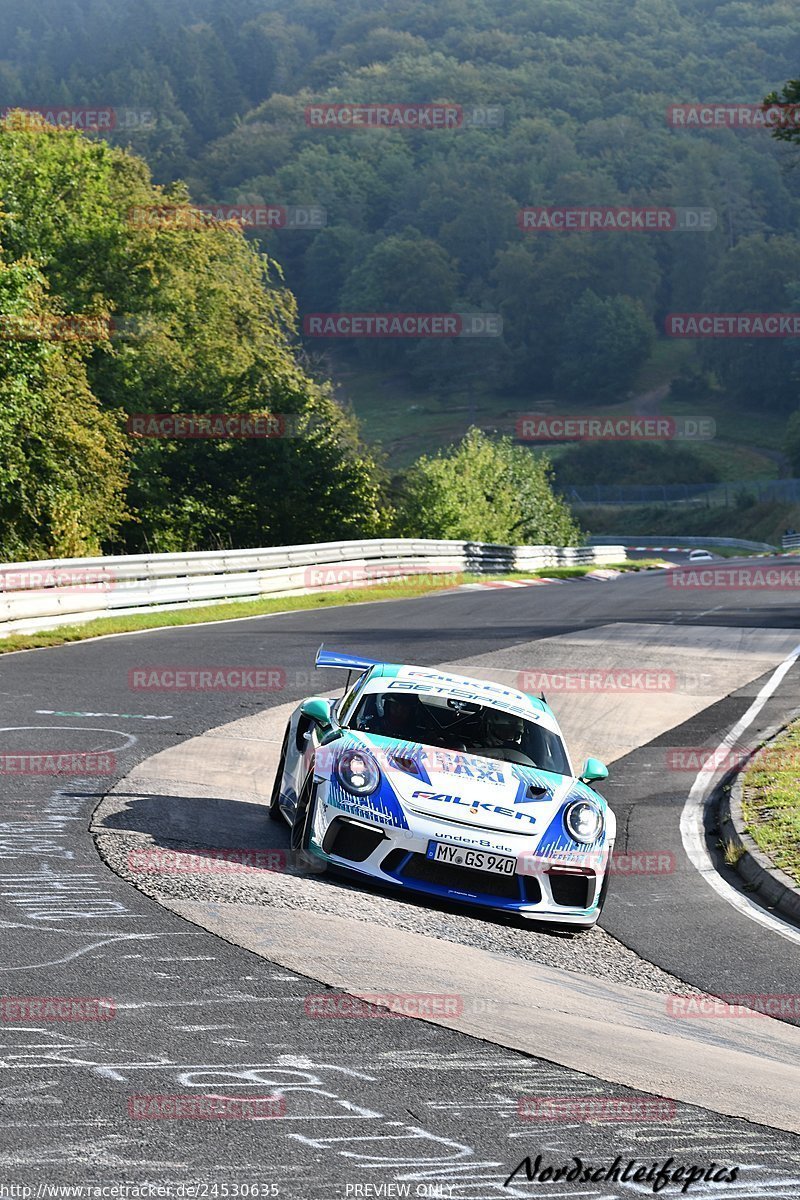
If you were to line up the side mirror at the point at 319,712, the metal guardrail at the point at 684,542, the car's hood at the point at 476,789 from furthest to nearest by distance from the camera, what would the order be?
the metal guardrail at the point at 684,542 → the side mirror at the point at 319,712 → the car's hood at the point at 476,789

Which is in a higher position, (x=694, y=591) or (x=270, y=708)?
(x=694, y=591)

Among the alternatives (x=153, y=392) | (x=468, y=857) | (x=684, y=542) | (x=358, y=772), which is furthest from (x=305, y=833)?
(x=684, y=542)

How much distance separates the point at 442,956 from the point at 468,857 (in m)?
1.25

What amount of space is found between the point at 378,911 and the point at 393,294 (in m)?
187

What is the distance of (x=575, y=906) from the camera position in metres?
9.12

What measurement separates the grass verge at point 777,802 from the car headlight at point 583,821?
79.8 inches

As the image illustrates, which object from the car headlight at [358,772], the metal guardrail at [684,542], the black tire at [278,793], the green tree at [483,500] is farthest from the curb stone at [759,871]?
the metal guardrail at [684,542]

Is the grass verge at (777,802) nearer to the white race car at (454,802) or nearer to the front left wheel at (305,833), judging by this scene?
the white race car at (454,802)

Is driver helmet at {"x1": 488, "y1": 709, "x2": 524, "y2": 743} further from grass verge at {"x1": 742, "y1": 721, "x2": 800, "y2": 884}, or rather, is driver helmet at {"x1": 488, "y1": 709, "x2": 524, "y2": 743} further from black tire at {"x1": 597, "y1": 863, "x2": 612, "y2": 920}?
grass verge at {"x1": 742, "y1": 721, "x2": 800, "y2": 884}

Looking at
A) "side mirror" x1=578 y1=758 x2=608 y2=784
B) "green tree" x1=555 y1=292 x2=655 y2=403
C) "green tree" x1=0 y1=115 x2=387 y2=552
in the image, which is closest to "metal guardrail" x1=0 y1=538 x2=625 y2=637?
"green tree" x1=0 y1=115 x2=387 y2=552

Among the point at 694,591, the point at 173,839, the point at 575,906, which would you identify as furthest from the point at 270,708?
the point at 694,591

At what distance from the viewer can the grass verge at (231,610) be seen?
21.5 metres

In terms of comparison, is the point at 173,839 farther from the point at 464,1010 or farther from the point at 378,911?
the point at 464,1010

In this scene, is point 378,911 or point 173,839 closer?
point 378,911
